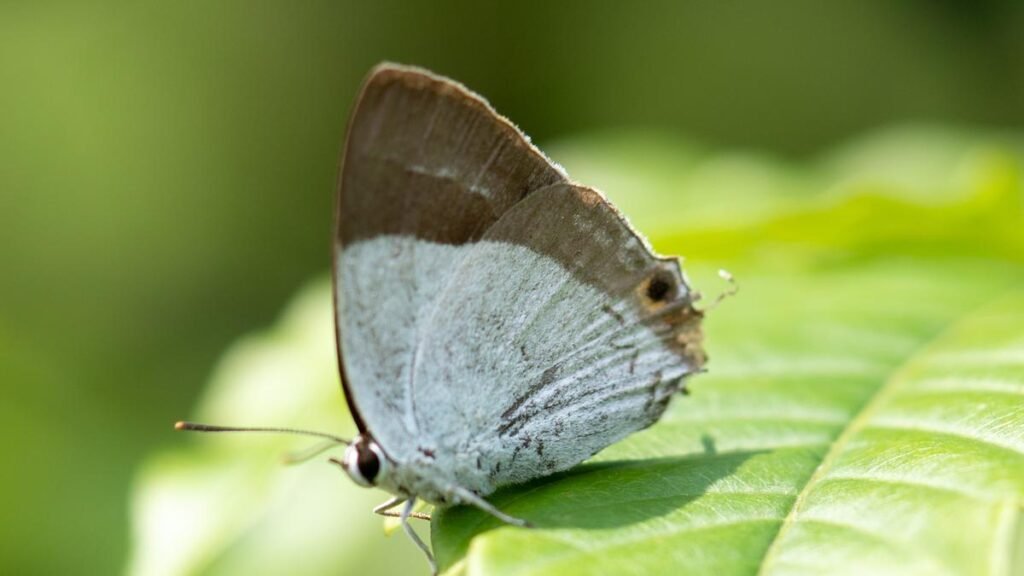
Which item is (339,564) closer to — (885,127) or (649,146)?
(649,146)

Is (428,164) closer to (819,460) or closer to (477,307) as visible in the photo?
(477,307)

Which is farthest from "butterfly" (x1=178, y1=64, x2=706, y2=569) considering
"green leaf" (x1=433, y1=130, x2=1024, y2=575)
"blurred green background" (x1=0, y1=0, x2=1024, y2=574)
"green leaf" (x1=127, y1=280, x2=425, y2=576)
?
"blurred green background" (x1=0, y1=0, x2=1024, y2=574)

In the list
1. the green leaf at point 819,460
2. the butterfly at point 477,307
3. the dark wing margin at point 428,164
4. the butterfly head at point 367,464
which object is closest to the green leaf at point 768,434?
the green leaf at point 819,460

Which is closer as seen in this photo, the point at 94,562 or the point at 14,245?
the point at 94,562

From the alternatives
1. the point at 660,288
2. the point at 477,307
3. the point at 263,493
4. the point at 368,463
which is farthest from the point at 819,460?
the point at 263,493

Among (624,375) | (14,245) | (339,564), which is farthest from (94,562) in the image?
(14,245)

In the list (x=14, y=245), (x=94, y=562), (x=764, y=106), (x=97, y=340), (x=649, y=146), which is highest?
(x=764, y=106)

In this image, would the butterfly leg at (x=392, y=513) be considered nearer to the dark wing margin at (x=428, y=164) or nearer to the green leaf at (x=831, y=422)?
the green leaf at (x=831, y=422)

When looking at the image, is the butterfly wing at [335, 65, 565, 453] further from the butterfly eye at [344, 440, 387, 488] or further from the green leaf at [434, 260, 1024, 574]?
the green leaf at [434, 260, 1024, 574]
